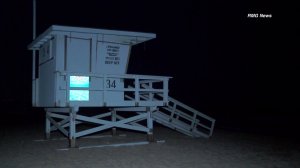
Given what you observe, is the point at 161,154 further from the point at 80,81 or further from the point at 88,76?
the point at 80,81

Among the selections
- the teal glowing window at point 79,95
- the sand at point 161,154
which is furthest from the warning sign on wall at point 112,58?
the sand at point 161,154

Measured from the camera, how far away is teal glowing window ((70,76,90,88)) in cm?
1281

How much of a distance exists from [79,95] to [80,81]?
52 centimetres

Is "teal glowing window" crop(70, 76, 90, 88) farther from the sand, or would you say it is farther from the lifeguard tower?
the sand

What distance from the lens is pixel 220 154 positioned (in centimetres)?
1121

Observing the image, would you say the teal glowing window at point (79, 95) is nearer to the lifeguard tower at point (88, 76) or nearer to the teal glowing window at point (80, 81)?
the lifeguard tower at point (88, 76)

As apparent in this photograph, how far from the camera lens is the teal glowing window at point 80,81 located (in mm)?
12812

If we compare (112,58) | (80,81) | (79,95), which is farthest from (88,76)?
(112,58)

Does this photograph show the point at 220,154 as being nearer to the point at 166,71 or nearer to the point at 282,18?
the point at 282,18

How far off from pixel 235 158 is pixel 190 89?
54.0m

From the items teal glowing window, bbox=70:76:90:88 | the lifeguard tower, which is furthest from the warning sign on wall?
teal glowing window, bbox=70:76:90:88

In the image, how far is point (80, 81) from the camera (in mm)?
12992

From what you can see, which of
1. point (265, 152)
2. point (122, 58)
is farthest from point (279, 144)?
point (122, 58)

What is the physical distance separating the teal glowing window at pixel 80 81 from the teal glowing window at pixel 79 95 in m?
0.23
